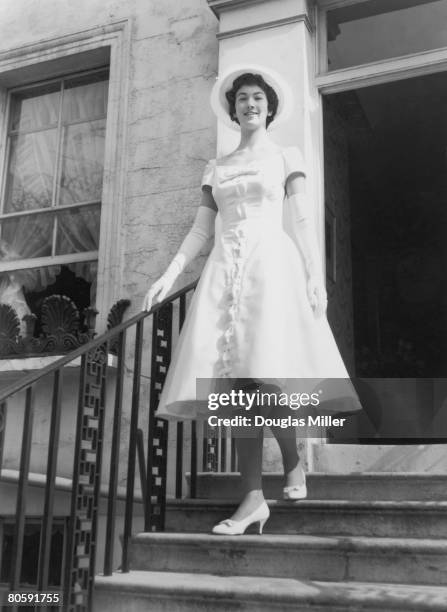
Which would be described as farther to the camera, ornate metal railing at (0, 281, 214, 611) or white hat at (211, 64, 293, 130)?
white hat at (211, 64, 293, 130)

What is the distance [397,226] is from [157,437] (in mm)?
6395

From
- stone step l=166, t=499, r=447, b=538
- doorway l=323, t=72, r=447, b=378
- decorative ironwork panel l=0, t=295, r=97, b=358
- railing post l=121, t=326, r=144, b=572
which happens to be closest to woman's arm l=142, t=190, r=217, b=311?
railing post l=121, t=326, r=144, b=572

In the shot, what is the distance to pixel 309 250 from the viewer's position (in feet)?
10.1

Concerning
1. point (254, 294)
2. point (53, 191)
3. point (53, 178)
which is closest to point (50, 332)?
point (53, 191)

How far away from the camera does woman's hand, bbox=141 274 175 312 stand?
3.15 meters

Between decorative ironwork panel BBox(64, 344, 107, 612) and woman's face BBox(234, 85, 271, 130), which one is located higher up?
woman's face BBox(234, 85, 271, 130)

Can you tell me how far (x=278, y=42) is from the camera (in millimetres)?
4414

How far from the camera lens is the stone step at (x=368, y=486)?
3037mm

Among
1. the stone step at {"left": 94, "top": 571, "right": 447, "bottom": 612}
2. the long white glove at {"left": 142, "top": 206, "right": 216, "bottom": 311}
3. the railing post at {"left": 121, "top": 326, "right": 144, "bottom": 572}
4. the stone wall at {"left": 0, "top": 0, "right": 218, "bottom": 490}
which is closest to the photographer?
the stone step at {"left": 94, "top": 571, "right": 447, "bottom": 612}

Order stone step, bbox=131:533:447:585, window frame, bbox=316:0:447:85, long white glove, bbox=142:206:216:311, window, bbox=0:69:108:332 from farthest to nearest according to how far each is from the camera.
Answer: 1. window, bbox=0:69:108:332
2. window frame, bbox=316:0:447:85
3. long white glove, bbox=142:206:216:311
4. stone step, bbox=131:533:447:585

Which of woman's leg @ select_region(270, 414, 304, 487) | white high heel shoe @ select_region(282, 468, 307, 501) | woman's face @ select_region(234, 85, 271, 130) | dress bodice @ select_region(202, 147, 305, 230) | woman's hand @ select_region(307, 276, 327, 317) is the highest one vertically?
woman's face @ select_region(234, 85, 271, 130)

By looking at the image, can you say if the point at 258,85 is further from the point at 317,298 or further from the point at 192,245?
the point at 317,298

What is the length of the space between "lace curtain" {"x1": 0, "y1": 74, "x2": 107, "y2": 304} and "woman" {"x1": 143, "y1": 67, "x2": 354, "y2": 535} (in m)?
1.85

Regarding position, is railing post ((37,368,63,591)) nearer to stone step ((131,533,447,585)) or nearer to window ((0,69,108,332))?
stone step ((131,533,447,585))
